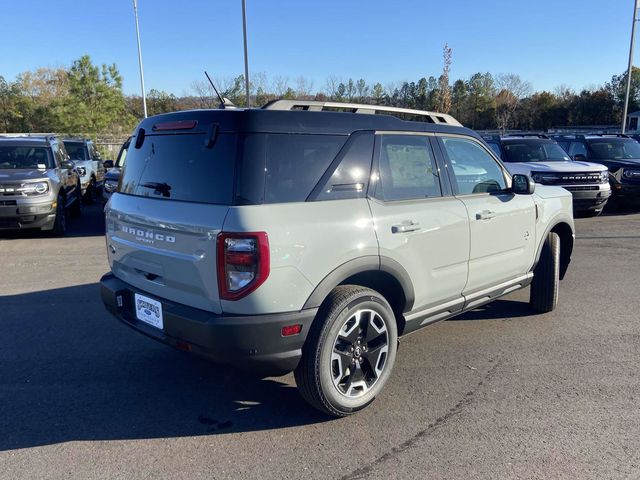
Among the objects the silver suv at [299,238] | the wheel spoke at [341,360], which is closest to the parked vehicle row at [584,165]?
the silver suv at [299,238]

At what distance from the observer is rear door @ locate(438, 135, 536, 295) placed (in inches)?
164

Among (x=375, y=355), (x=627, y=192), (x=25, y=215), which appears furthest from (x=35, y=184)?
(x=627, y=192)

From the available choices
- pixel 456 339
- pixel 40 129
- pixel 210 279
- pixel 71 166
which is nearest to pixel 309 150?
pixel 210 279

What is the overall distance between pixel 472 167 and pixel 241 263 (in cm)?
253

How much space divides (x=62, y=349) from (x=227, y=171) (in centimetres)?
267

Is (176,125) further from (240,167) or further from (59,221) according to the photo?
(59,221)

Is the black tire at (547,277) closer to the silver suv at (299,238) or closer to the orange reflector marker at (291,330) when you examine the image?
the silver suv at (299,238)

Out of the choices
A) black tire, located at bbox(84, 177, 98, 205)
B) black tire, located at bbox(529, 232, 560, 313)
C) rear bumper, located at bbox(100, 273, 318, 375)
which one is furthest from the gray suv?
black tire, located at bbox(529, 232, 560, 313)

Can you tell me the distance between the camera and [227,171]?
2957 mm

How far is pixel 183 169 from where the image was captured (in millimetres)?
3236

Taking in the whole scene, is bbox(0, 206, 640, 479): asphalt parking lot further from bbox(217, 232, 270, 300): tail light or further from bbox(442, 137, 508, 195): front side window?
bbox(442, 137, 508, 195): front side window

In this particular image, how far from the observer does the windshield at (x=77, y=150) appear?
15.9m

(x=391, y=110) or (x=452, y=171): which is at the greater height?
(x=391, y=110)

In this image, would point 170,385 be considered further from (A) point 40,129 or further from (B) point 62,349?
(A) point 40,129
